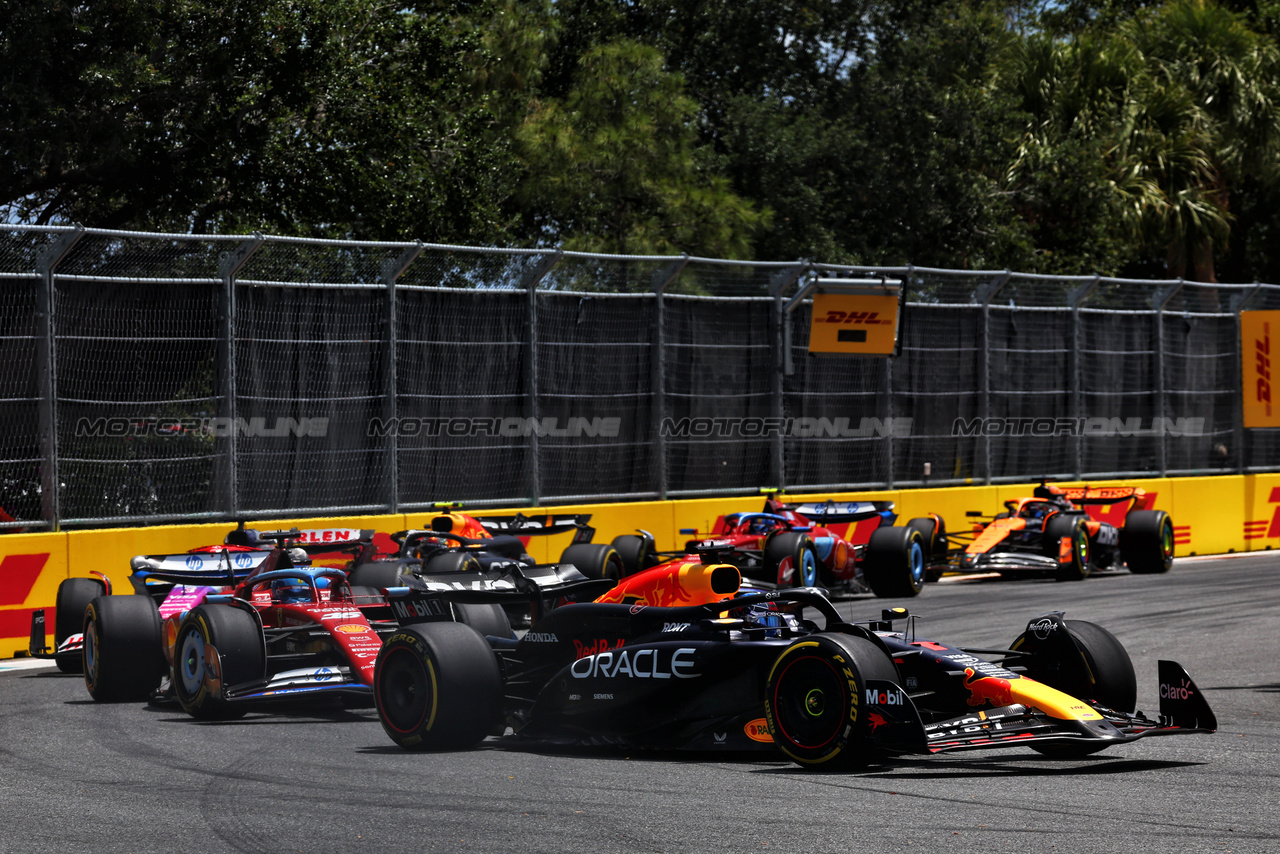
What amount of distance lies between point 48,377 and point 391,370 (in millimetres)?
3369

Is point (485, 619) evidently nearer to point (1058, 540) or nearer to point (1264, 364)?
point (1058, 540)

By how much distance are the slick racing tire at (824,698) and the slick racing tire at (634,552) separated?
7629mm

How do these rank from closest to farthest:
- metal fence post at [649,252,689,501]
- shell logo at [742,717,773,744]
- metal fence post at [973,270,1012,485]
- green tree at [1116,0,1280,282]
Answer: shell logo at [742,717,773,744] < metal fence post at [649,252,689,501] < metal fence post at [973,270,1012,485] < green tree at [1116,0,1280,282]

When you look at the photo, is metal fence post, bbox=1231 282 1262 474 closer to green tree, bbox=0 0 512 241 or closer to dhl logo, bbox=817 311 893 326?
dhl logo, bbox=817 311 893 326

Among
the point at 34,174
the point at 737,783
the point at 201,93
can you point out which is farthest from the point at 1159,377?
the point at 737,783

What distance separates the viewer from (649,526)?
54.6 ft

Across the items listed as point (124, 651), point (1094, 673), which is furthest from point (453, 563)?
point (1094, 673)

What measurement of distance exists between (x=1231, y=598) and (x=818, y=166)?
1627cm

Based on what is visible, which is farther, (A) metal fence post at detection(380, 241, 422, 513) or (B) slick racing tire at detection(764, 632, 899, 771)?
(A) metal fence post at detection(380, 241, 422, 513)

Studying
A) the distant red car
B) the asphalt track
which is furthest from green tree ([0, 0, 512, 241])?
the asphalt track

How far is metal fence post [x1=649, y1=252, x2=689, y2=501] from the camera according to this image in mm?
16984

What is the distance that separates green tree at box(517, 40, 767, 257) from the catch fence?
271 inches

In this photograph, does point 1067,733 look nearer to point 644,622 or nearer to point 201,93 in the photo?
point 644,622

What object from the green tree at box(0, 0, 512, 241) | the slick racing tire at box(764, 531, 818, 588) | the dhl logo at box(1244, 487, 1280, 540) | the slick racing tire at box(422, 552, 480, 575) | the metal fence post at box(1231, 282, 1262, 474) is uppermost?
the green tree at box(0, 0, 512, 241)
